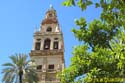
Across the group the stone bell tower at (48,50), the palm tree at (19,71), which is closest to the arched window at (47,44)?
the stone bell tower at (48,50)

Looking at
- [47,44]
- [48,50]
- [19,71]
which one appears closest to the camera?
[19,71]

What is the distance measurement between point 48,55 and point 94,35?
4170 centimetres

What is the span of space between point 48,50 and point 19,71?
19769 mm

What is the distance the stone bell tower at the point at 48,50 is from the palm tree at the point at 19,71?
1361 centimetres

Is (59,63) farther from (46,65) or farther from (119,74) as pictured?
(119,74)

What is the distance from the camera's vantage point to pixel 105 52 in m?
23.2

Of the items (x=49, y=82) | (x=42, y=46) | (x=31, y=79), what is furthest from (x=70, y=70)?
(x=42, y=46)

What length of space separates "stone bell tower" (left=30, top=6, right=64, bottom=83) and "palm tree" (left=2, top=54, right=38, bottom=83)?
13608 millimetres

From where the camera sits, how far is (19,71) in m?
48.3

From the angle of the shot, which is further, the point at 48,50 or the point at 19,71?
the point at 48,50

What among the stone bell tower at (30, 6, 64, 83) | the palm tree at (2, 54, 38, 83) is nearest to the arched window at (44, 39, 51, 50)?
the stone bell tower at (30, 6, 64, 83)

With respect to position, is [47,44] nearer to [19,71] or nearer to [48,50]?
[48,50]

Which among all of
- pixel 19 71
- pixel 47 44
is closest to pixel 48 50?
pixel 47 44

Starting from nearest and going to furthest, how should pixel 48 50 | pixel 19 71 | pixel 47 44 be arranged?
pixel 19 71 → pixel 48 50 → pixel 47 44
